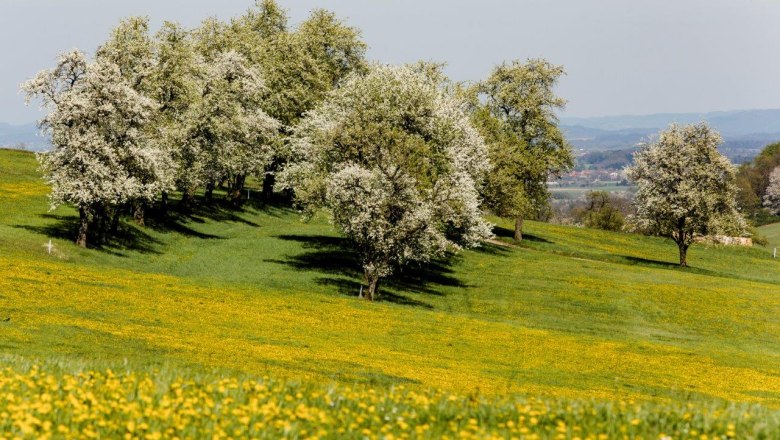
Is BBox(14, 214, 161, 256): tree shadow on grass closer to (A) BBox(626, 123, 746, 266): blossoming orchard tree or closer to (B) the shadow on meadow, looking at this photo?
(B) the shadow on meadow

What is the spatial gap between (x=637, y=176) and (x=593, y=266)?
15547mm

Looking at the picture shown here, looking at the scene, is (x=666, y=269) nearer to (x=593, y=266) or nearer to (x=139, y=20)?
(x=593, y=266)

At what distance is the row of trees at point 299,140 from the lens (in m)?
60.4

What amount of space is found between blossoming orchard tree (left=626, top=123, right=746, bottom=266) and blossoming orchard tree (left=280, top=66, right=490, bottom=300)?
33339 millimetres

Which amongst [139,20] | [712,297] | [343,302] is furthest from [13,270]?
[712,297]

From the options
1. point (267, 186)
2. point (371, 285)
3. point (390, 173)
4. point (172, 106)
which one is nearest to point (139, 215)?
point (172, 106)

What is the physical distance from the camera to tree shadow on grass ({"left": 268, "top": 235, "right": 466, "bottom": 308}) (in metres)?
67.7

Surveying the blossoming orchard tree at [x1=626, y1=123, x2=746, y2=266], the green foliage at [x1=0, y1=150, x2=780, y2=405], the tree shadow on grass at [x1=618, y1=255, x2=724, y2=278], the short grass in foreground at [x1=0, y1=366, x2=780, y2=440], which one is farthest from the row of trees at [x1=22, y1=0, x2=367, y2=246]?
the short grass in foreground at [x1=0, y1=366, x2=780, y2=440]

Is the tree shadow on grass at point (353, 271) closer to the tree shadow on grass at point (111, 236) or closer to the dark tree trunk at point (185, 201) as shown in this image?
the tree shadow on grass at point (111, 236)

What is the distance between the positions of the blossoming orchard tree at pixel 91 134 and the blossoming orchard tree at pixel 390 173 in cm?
1456

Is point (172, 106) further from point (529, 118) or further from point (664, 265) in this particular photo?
point (664, 265)

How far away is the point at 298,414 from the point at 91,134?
A: 187 ft

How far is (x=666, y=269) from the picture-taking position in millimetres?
98438

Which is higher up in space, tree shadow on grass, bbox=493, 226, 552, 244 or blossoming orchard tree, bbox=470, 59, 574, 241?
blossoming orchard tree, bbox=470, 59, 574, 241
